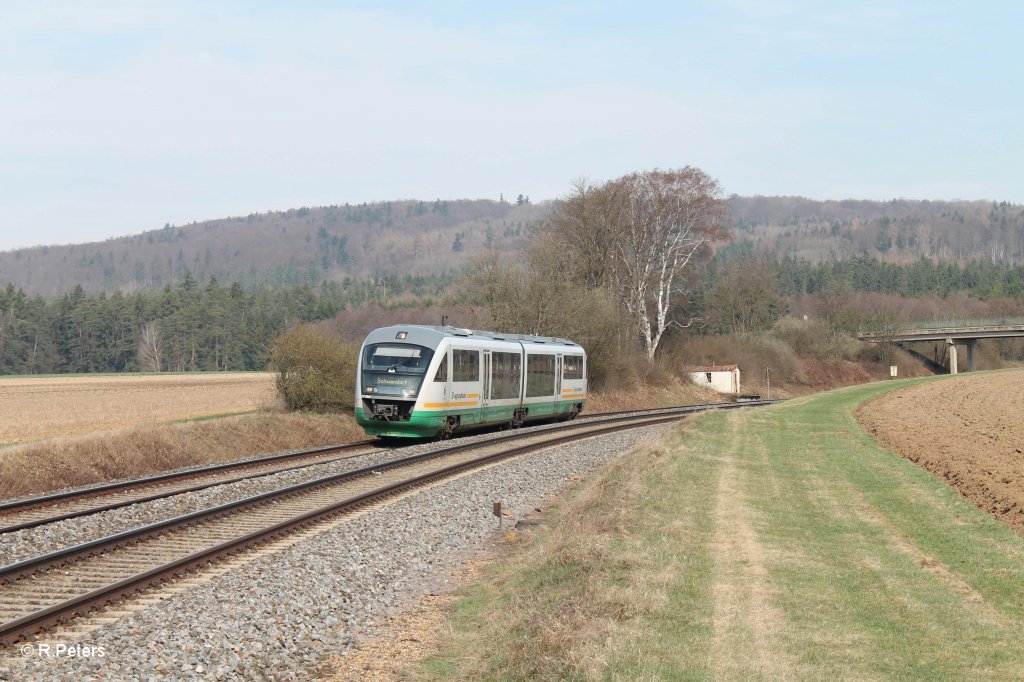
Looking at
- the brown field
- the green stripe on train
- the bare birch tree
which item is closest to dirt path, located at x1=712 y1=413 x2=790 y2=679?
the green stripe on train

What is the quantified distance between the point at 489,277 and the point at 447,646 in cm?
3905

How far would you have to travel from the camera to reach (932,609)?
834 cm

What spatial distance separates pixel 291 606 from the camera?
9773mm

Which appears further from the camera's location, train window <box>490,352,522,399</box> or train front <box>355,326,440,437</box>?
train window <box>490,352,522,399</box>

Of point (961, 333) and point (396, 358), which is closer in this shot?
point (396, 358)

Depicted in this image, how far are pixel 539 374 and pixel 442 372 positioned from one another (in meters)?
8.68

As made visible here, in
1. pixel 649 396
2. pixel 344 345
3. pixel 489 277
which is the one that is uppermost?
pixel 489 277

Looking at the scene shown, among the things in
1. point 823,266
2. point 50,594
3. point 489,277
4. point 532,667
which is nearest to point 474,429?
point 489,277

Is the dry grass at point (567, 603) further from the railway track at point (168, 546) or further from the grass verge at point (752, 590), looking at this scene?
the railway track at point (168, 546)

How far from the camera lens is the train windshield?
26547mm

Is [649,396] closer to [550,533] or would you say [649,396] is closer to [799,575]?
[550,533]

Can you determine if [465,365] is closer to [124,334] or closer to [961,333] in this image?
[961,333]

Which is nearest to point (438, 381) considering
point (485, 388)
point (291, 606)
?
point (485, 388)

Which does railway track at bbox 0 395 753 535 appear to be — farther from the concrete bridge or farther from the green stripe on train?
the concrete bridge
